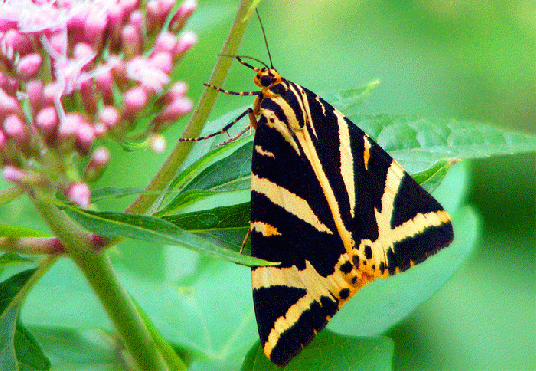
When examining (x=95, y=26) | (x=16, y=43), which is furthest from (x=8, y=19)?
(x=95, y=26)

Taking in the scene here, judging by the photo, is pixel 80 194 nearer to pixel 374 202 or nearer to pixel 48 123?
pixel 48 123

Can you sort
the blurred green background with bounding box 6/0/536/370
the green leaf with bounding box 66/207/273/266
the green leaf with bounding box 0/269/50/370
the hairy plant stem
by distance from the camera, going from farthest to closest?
the blurred green background with bounding box 6/0/536/370, the green leaf with bounding box 0/269/50/370, the hairy plant stem, the green leaf with bounding box 66/207/273/266

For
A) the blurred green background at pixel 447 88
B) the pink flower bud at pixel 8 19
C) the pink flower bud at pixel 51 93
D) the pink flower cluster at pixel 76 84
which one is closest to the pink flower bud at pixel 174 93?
the pink flower cluster at pixel 76 84

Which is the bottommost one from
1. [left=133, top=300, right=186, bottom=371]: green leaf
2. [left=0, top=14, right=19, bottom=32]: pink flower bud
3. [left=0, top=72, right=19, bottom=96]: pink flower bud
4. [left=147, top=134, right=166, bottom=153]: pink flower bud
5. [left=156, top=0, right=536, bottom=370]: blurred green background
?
[left=156, top=0, right=536, bottom=370]: blurred green background

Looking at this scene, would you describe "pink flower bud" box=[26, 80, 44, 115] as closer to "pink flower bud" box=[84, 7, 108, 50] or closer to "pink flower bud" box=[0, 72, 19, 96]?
"pink flower bud" box=[0, 72, 19, 96]

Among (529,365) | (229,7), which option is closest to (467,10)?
(229,7)

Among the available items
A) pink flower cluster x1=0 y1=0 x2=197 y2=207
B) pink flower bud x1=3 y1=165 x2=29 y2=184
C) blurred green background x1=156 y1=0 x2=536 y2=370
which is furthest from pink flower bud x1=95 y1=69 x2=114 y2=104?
blurred green background x1=156 y1=0 x2=536 y2=370

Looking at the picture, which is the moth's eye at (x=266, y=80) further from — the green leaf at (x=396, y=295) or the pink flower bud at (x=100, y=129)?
the green leaf at (x=396, y=295)
